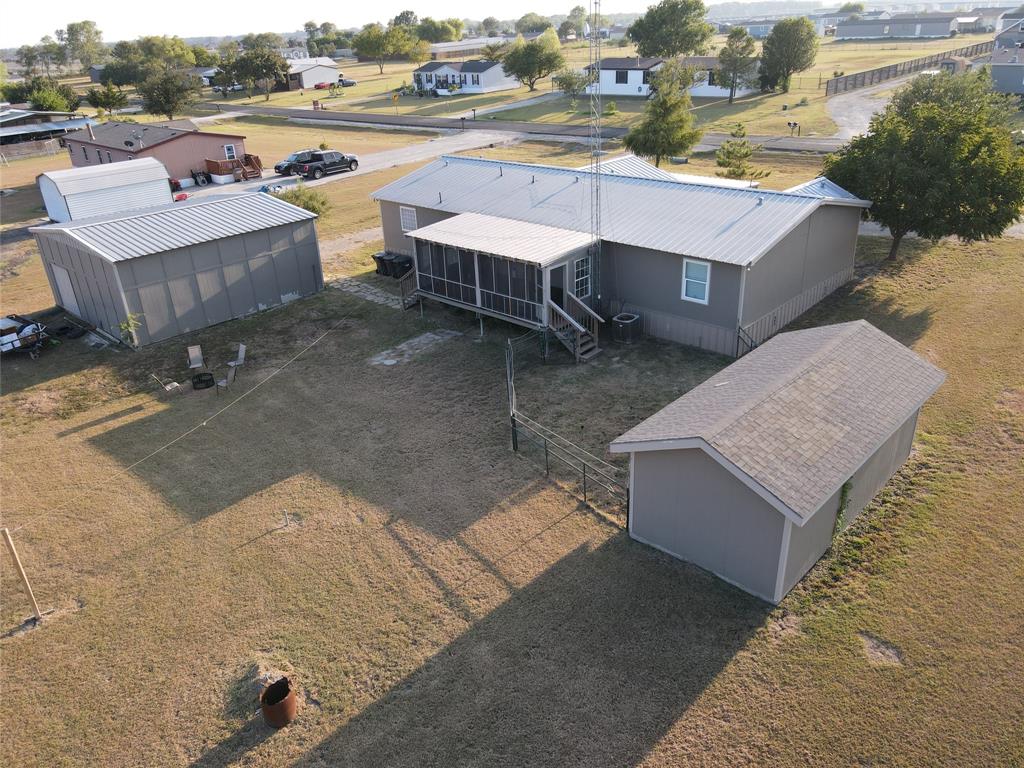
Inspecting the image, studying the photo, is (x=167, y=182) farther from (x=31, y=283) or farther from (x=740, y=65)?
(x=740, y=65)

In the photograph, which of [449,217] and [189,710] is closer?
[189,710]

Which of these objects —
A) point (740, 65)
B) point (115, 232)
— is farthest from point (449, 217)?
point (740, 65)

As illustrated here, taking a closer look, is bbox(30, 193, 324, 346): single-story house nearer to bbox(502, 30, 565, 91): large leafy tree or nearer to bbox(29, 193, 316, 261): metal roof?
bbox(29, 193, 316, 261): metal roof

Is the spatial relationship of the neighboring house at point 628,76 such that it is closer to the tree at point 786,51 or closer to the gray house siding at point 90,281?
the tree at point 786,51

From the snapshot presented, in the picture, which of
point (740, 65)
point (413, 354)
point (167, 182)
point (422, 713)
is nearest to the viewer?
point (422, 713)

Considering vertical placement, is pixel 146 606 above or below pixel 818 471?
below

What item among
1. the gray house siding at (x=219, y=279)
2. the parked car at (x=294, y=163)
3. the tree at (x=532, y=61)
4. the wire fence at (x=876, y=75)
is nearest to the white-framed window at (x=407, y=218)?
the gray house siding at (x=219, y=279)

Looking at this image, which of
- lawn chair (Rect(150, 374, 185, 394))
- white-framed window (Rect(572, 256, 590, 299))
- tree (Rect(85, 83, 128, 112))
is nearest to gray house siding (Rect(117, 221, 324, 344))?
lawn chair (Rect(150, 374, 185, 394))
